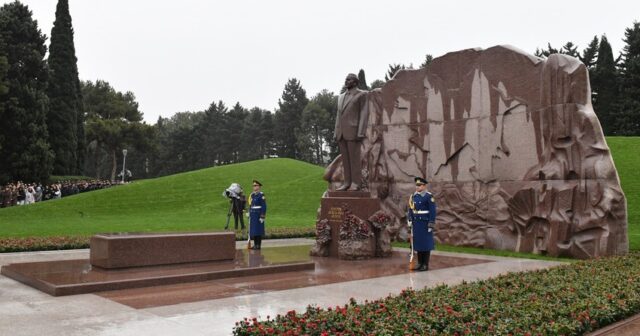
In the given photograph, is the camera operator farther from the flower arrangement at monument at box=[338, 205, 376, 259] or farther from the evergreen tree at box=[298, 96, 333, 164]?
the evergreen tree at box=[298, 96, 333, 164]

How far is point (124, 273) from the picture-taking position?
816 centimetres

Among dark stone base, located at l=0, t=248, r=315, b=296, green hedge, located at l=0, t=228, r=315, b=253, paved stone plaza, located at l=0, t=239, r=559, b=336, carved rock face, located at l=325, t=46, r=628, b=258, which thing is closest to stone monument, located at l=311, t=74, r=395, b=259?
dark stone base, located at l=0, t=248, r=315, b=296

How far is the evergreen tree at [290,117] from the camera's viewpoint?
68.3 m

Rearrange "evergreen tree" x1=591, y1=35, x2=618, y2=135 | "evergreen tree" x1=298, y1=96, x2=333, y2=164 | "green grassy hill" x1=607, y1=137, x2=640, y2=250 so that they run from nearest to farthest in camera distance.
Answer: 1. "green grassy hill" x1=607, y1=137, x2=640, y2=250
2. "evergreen tree" x1=591, y1=35, x2=618, y2=135
3. "evergreen tree" x1=298, y1=96, x2=333, y2=164

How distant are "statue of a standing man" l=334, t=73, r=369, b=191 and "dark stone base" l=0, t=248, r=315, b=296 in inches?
107

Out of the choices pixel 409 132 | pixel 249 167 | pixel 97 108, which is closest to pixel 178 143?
pixel 97 108

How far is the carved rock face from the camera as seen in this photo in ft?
37.6

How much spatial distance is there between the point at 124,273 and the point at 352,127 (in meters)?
5.76

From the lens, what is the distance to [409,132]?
51.3ft

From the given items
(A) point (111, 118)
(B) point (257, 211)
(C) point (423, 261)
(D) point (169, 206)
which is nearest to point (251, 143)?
(A) point (111, 118)

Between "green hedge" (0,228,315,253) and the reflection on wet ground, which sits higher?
"green hedge" (0,228,315,253)

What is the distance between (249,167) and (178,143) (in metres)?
34.5

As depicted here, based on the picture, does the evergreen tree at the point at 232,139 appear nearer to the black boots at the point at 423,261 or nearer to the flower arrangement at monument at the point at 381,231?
the flower arrangement at monument at the point at 381,231

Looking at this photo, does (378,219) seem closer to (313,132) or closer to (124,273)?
(124,273)
